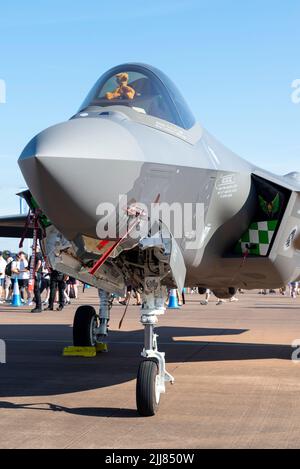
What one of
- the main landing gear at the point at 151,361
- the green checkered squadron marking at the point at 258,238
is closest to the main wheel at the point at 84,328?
the green checkered squadron marking at the point at 258,238

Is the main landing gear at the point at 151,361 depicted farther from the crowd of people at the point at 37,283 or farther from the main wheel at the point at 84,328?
the crowd of people at the point at 37,283

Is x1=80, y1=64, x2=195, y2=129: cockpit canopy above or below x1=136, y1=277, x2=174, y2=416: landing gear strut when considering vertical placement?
above

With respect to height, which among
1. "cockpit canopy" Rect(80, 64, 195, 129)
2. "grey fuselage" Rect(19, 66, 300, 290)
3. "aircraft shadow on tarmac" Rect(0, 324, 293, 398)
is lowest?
"aircraft shadow on tarmac" Rect(0, 324, 293, 398)

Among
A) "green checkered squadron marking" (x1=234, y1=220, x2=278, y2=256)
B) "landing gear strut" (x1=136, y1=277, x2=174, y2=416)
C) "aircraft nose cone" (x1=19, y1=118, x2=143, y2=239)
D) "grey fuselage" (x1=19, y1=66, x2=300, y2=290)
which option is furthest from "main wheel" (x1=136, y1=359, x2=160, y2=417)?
"green checkered squadron marking" (x1=234, y1=220, x2=278, y2=256)

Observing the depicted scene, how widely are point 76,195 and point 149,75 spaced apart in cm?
228

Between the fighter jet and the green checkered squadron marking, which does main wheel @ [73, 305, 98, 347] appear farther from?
the green checkered squadron marking

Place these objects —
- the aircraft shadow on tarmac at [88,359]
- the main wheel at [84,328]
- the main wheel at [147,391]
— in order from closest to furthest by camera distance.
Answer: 1. the main wheel at [147,391]
2. the aircraft shadow on tarmac at [88,359]
3. the main wheel at [84,328]

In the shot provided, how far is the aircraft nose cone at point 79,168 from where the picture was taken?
5.11m

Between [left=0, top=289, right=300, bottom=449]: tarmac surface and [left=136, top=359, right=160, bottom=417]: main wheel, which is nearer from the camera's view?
[left=0, top=289, right=300, bottom=449]: tarmac surface

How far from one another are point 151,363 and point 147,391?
315 millimetres

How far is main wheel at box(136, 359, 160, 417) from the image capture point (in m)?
6.06

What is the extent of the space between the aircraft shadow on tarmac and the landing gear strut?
1.27 metres

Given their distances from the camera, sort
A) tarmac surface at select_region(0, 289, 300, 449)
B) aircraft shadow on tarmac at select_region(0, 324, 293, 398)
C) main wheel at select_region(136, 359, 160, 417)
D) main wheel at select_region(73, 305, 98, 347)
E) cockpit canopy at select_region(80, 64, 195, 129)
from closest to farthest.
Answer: tarmac surface at select_region(0, 289, 300, 449), main wheel at select_region(136, 359, 160, 417), cockpit canopy at select_region(80, 64, 195, 129), aircraft shadow on tarmac at select_region(0, 324, 293, 398), main wheel at select_region(73, 305, 98, 347)

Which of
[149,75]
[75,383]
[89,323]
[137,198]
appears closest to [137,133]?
[137,198]
